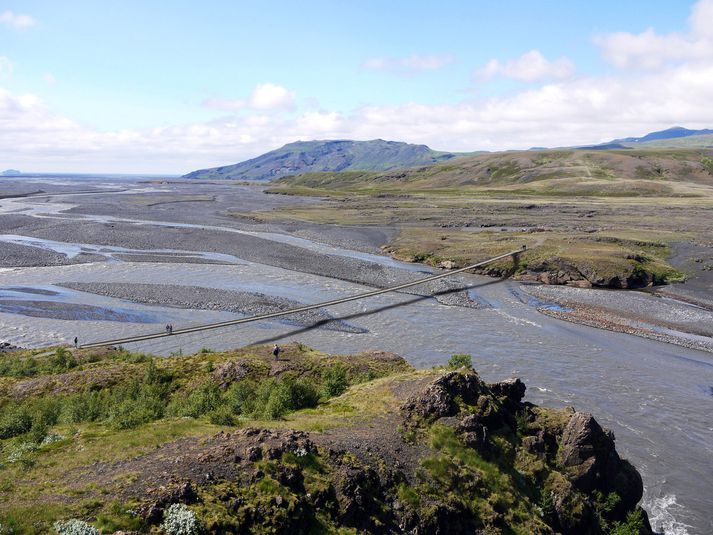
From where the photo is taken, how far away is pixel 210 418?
953 inches

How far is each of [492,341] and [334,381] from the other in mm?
25799

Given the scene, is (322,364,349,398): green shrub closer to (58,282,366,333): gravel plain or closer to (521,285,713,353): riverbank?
(58,282,366,333): gravel plain

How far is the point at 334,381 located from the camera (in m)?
31.6

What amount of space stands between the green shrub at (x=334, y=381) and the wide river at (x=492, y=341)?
13195mm

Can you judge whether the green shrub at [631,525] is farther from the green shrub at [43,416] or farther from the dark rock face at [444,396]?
the green shrub at [43,416]

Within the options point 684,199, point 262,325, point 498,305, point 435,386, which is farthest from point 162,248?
point 684,199

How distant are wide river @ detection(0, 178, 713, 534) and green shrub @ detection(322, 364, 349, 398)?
Result: 43.3ft

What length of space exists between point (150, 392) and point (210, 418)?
8.70 metres

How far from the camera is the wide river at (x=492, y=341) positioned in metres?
31.6

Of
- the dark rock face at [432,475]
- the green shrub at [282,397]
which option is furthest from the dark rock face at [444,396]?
the green shrub at [282,397]

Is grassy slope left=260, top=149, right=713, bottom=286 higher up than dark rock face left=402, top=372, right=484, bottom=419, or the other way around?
grassy slope left=260, top=149, right=713, bottom=286

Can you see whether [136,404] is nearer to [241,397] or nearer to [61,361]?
[241,397]

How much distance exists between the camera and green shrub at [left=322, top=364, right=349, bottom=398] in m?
30.9

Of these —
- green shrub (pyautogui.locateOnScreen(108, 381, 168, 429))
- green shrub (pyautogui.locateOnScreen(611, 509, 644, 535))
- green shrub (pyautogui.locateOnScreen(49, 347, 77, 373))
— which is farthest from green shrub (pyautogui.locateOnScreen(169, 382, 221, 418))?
green shrub (pyautogui.locateOnScreen(611, 509, 644, 535))
